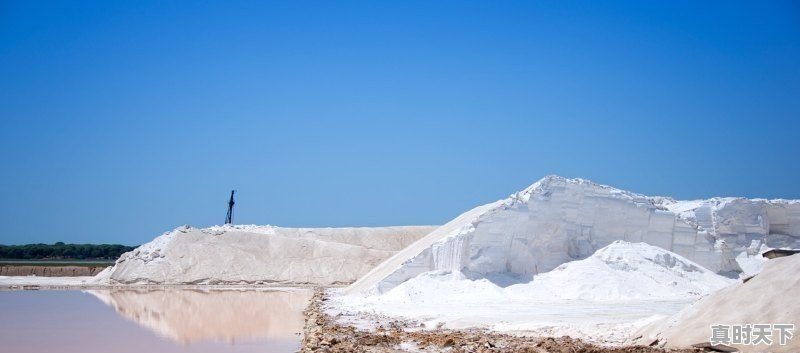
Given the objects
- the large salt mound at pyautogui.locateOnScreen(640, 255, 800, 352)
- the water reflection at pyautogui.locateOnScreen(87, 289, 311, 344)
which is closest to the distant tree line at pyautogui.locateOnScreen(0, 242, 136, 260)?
the water reflection at pyautogui.locateOnScreen(87, 289, 311, 344)

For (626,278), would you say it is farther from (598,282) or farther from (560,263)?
(560,263)

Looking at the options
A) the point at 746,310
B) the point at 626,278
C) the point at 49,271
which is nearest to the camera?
the point at 746,310

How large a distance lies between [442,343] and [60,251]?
8216cm

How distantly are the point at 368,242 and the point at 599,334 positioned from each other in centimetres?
4288

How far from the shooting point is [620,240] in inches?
886

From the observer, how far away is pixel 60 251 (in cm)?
8288

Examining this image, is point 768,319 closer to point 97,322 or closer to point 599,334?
point 599,334

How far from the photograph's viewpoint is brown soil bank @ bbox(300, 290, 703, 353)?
9.41 meters

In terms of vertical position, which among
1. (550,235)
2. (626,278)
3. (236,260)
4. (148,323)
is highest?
(550,235)

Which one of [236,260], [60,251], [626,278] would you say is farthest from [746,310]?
[60,251]

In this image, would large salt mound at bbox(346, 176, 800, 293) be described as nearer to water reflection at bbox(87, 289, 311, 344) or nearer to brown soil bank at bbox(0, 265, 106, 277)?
water reflection at bbox(87, 289, 311, 344)

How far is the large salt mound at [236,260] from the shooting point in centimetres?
4000

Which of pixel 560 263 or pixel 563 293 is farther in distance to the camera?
pixel 560 263

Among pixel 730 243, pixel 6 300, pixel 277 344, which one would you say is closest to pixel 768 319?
A: pixel 277 344
